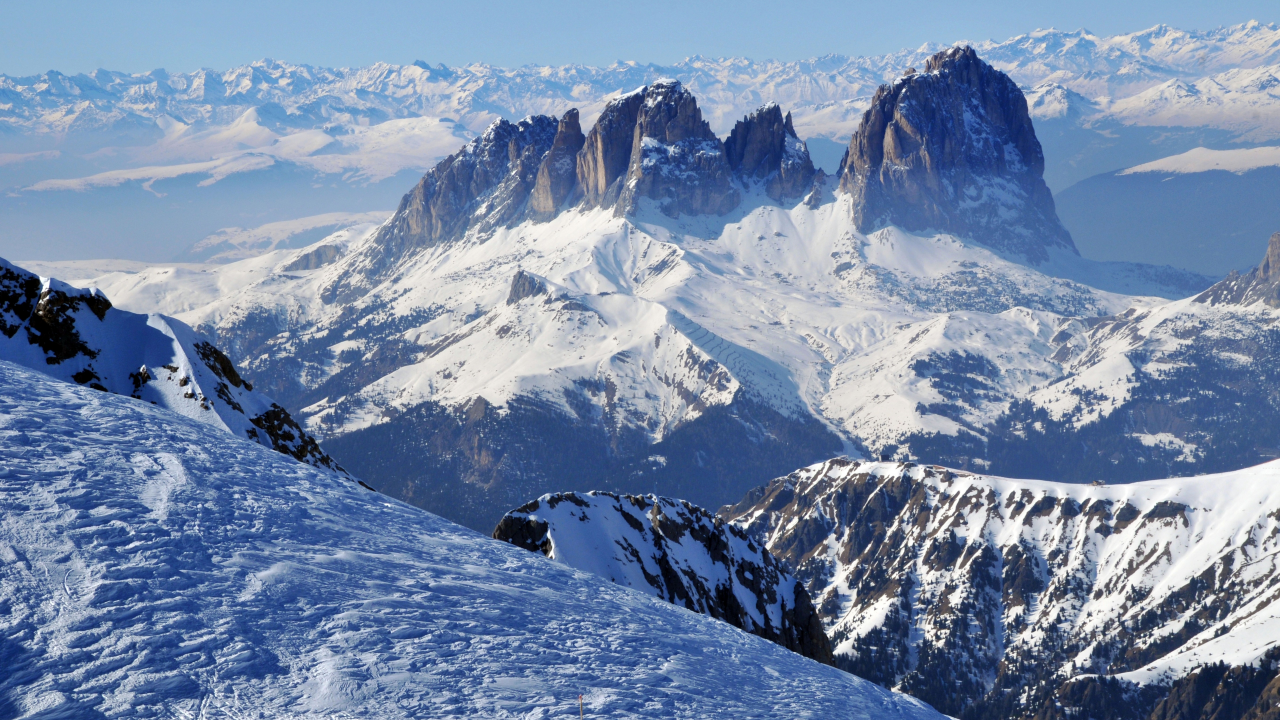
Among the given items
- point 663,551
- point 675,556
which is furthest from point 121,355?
point 675,556

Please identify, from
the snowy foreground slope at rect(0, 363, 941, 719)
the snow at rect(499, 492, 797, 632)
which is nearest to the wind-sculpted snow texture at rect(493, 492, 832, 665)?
the snow at rect(499, 492, 797, 632)

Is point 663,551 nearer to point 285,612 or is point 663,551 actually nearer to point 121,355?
point 121,355

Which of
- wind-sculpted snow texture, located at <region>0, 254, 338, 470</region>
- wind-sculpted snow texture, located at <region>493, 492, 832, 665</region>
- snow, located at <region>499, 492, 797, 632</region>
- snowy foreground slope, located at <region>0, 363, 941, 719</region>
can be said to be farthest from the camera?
snow, located at <region>499, 492, 797, 632</region>

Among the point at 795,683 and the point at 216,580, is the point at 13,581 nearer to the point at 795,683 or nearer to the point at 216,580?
the point at 216,580

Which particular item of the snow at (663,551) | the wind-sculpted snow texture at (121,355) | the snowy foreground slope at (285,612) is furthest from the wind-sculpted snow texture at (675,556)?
the snowy foreground slope at (285,612)

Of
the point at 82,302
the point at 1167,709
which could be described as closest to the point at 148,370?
the point at 82,302

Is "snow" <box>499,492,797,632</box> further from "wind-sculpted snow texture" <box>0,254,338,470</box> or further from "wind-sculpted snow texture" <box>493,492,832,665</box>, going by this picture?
"wind-sculpted snow texture" <box>0,254,338,470</box>
